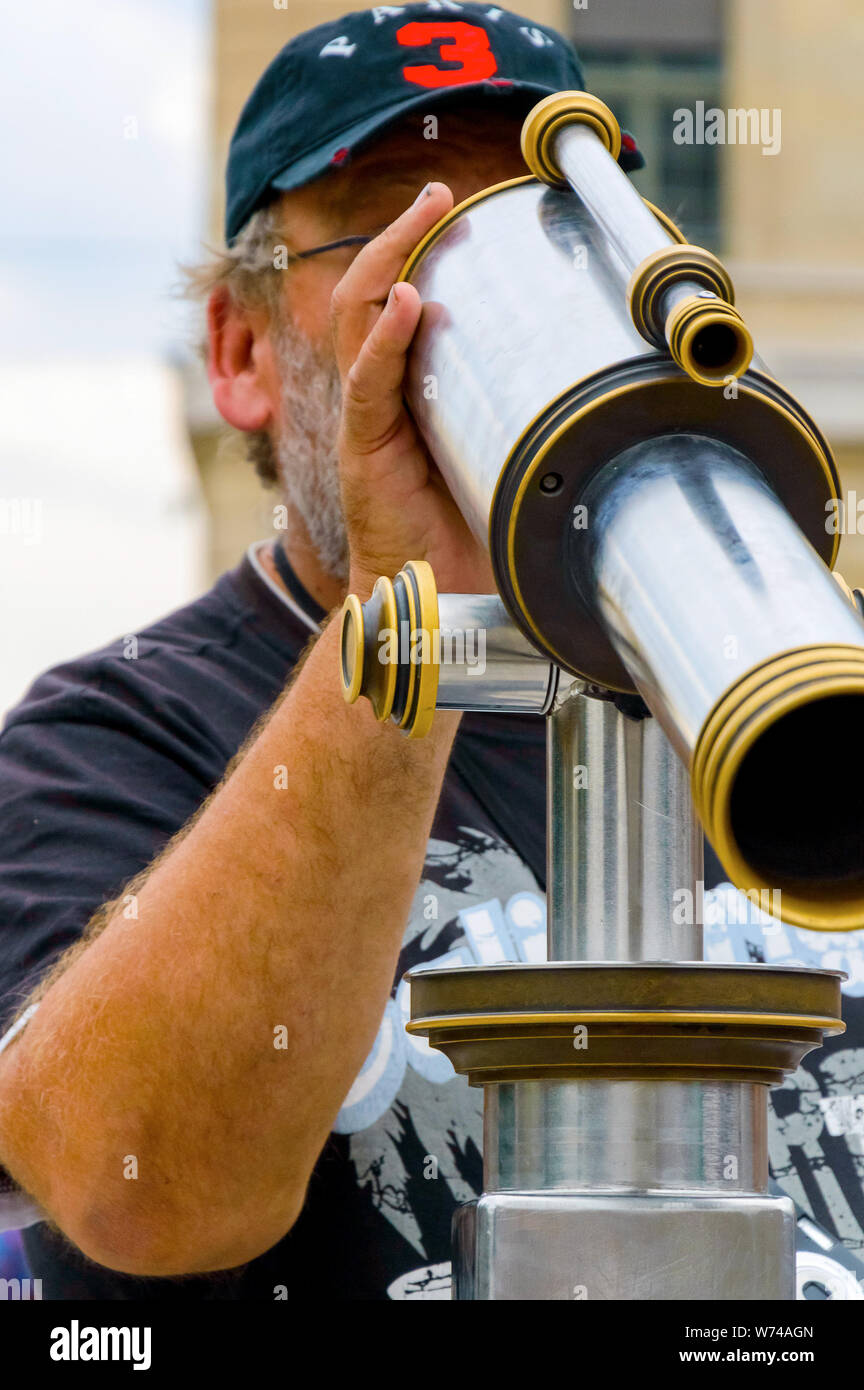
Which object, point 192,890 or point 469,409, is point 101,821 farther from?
point 469,409

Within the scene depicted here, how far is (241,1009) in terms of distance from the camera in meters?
1.06

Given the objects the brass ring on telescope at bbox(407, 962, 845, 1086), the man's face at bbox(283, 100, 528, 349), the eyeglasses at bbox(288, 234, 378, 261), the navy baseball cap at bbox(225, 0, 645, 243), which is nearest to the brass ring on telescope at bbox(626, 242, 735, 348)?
the brass ring on telescope at bbox(407, 962, 845, 1086)

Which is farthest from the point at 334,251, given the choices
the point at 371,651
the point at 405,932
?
the point at 371,651

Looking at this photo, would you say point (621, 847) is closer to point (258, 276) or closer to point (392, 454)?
point (392, 454)

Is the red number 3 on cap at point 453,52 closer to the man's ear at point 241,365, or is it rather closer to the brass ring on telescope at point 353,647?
the man's ear at point 241,365

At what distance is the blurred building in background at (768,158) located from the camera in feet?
28.4

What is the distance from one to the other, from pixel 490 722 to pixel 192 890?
586 millimetres

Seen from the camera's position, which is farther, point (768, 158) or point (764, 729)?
point (768, 158)

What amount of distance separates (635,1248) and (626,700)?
21 cm

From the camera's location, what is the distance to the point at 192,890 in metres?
1.11

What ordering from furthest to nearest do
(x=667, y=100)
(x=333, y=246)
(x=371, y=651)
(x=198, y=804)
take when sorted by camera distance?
(x=667, y=100) → (x=333, y=246) → (x=198, y=804) → (x=371, y=651)

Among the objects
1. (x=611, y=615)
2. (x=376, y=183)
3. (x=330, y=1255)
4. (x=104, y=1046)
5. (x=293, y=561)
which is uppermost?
(x=376, y=183)

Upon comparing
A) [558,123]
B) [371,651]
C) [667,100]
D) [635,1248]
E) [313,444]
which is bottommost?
[635,1248]

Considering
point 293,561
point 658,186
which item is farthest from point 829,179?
point 293,561
